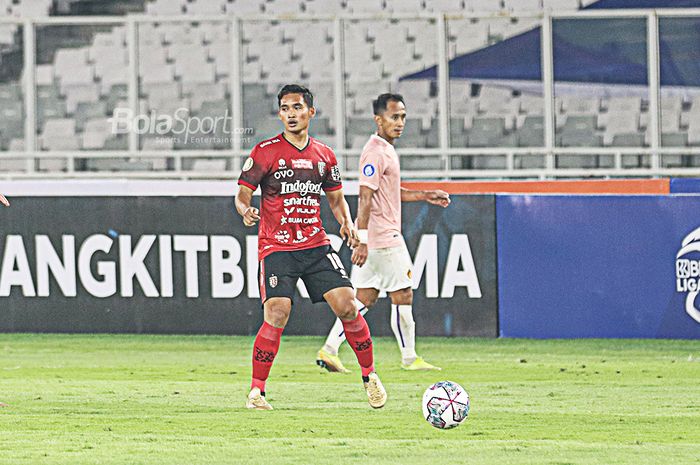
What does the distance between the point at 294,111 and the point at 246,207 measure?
0.69m

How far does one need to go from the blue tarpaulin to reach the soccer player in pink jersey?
6.23 meters

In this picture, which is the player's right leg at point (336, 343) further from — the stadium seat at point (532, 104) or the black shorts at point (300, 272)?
the stadium seat at point (532, 104)

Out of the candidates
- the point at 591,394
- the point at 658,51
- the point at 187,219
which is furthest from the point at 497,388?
the point at 658,51

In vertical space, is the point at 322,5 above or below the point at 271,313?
above

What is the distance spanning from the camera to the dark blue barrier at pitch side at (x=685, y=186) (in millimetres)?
13953

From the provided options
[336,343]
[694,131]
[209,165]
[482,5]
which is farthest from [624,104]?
[336,343]

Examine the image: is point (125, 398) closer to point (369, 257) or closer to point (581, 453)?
point (369, 257)

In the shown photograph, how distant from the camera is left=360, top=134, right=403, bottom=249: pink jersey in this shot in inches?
417

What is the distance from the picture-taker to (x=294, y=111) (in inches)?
331

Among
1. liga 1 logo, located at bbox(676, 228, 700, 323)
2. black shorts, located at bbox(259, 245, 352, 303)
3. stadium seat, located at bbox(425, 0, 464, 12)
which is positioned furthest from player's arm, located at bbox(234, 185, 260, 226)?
stadium seat, located at bbox(425, 0, 464, 12)

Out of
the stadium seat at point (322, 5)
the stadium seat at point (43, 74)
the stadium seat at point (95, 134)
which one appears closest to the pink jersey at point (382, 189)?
the stadium seat at point (95, 134)

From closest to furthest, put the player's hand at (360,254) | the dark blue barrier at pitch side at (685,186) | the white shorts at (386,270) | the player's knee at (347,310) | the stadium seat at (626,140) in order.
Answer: the player's knee at (347,310) → the player's hand at (360,254) → the white shorts at (386,270) → the dark blue barrier at pitch side at (685,186) → the stadium seat at (626,140)

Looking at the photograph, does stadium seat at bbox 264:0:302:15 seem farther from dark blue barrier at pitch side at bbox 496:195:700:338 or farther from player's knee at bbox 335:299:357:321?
player's knee at bbox 335:299:357:321

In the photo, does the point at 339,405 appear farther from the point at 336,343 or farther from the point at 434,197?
the point at 434,197
